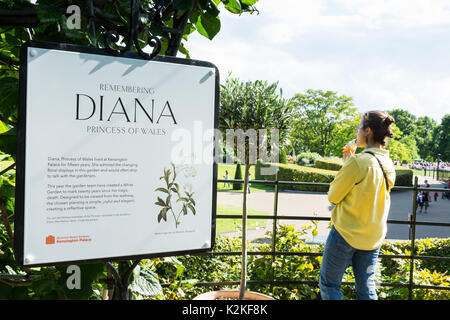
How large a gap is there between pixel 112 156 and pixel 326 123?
144 feet

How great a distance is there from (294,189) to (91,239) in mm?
30111

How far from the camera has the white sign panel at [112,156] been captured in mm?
940

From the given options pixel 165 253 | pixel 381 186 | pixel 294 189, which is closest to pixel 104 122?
pixel 165 253

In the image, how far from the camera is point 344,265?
2.35 metres

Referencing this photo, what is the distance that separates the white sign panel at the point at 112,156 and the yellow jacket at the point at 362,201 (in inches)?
54.2

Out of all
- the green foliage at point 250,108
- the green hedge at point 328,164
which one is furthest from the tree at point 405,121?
the green foliage at point 250,108

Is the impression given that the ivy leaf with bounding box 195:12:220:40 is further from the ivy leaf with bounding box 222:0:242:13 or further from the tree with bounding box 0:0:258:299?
the ivy leaf with bounding box 222:0:242:13

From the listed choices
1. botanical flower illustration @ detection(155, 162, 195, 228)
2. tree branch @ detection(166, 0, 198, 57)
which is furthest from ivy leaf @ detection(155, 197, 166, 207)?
tree branch @ detection(166, 0, 198, 57)

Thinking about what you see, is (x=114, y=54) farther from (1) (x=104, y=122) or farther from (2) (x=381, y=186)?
(2) (x=381, y=186)

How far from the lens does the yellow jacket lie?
2250mm

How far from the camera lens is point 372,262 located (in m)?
2.33

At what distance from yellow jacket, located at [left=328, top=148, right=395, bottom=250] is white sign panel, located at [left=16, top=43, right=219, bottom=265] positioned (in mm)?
1375

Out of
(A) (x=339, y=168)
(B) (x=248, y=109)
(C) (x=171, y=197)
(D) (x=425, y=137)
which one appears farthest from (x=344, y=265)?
(D) (x=425, y=137)

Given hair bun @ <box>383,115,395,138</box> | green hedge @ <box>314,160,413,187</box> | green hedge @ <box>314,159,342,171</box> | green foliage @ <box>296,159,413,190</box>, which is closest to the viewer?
hair bun @ <box>383,115,395,138</box>
